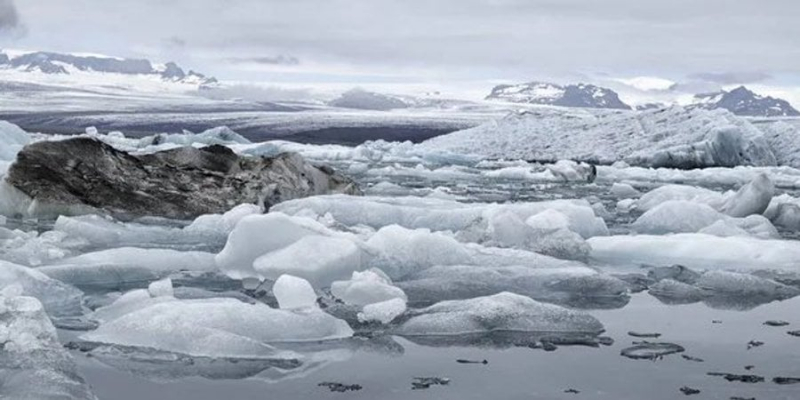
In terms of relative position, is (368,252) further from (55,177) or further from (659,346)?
(55,177)

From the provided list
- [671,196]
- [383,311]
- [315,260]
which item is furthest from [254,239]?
[671,196]

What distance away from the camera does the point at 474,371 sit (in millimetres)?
3781

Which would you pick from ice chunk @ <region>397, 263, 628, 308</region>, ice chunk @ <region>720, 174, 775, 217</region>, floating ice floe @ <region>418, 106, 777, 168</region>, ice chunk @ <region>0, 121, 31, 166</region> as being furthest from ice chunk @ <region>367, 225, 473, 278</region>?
floating ice floe @ <region>418, 106, 777, 168</region>

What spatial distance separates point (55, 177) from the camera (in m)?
9.17

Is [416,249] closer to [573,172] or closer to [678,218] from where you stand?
[678,218]

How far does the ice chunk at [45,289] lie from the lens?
4.75m

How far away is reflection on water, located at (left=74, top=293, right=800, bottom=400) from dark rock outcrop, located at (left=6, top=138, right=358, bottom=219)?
18.3 ft

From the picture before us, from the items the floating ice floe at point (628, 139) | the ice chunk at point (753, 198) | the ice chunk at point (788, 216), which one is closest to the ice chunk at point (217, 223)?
the ice chunk at point (753, 198)

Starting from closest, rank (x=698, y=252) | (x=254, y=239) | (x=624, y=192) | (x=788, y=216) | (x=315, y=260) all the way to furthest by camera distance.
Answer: (x=315, y=260), (x=254, y=239), (x=698, y=252), (x=788, y=216), (x=624, y=192)

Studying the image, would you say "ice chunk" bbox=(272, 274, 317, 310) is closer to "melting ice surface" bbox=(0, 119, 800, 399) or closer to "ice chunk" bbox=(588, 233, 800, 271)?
"melting ice surface" bbox=(0, 119, 800, 399)

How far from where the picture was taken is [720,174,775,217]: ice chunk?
33.1ft

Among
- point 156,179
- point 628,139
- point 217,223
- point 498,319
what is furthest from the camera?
point 628,139

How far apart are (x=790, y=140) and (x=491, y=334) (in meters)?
24.7

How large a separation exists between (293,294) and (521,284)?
1.56 m
